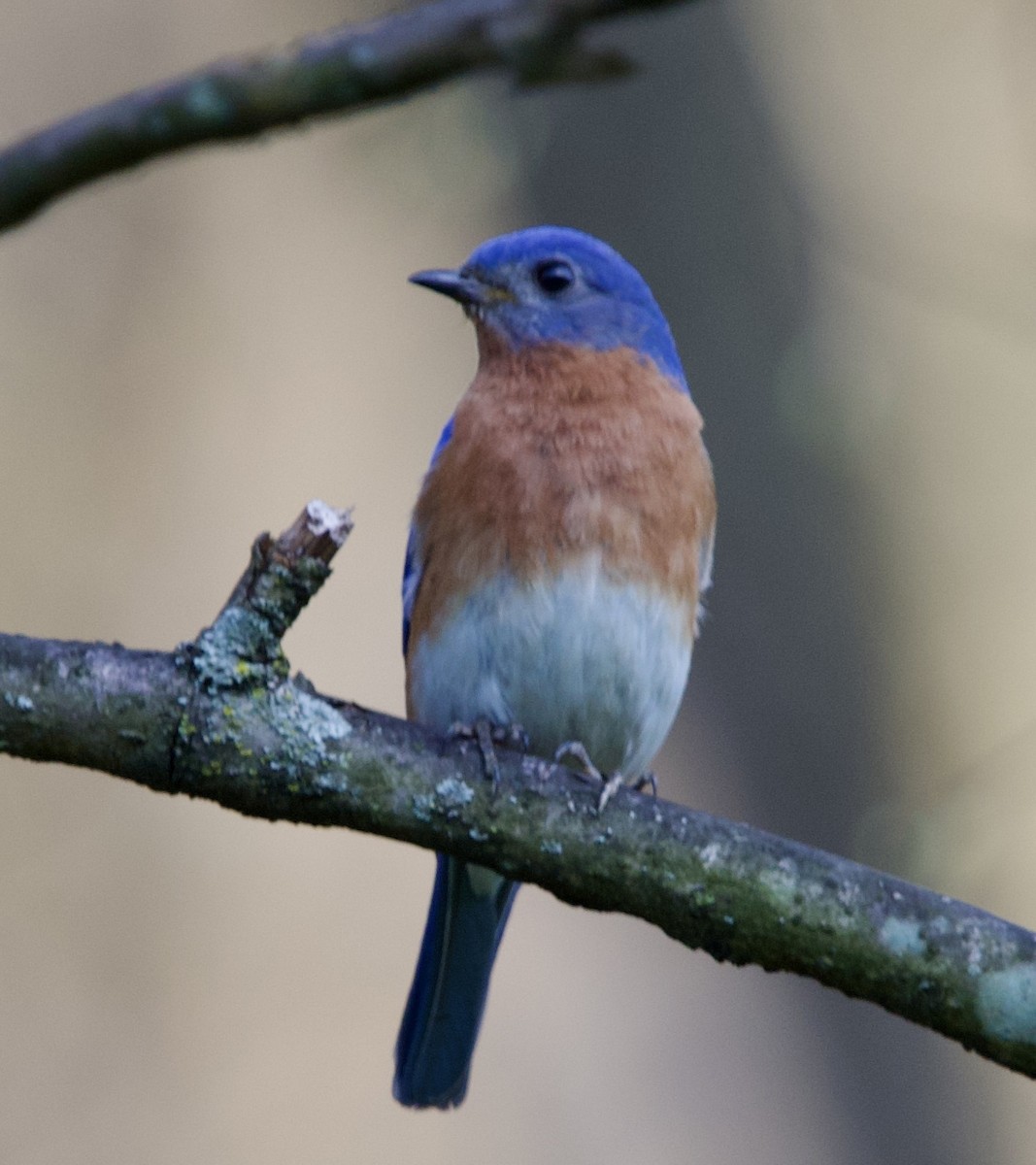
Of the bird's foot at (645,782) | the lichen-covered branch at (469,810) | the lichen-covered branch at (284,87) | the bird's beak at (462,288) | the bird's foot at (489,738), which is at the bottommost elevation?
the lichen-covered branch at (469,810)

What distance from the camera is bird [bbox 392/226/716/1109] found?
11.9ft

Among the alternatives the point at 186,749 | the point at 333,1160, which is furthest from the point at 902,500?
the point at 186,749

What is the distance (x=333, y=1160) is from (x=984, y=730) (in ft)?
7.30

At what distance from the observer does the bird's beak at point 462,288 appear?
13.5 ft

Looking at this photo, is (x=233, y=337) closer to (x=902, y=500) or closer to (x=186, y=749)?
(x=902, y=500)

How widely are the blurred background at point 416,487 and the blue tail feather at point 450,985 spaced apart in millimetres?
315

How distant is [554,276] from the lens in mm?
4160

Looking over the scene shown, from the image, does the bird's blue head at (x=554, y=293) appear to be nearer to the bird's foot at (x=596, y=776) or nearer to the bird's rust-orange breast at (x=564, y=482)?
the bird's rust-orange breast at (x=564, y=482)

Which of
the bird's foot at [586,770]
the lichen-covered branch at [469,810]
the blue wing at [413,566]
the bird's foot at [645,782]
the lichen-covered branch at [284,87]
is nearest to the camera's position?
the lichen-covered branch at [284,87]

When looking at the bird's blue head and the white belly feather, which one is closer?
the white belly feather

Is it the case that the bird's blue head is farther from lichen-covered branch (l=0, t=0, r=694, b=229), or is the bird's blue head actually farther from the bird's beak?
lichen-covered branch (l=0, t=0, r=694, b=229)

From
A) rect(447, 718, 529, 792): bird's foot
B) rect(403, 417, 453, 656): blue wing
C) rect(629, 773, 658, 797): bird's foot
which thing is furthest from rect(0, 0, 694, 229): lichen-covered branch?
rect(629, 773, 658, 797): bird's foot

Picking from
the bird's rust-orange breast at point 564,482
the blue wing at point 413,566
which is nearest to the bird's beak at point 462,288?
the bird's rust-orange breast at point 564,482

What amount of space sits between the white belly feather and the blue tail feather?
51 cm
